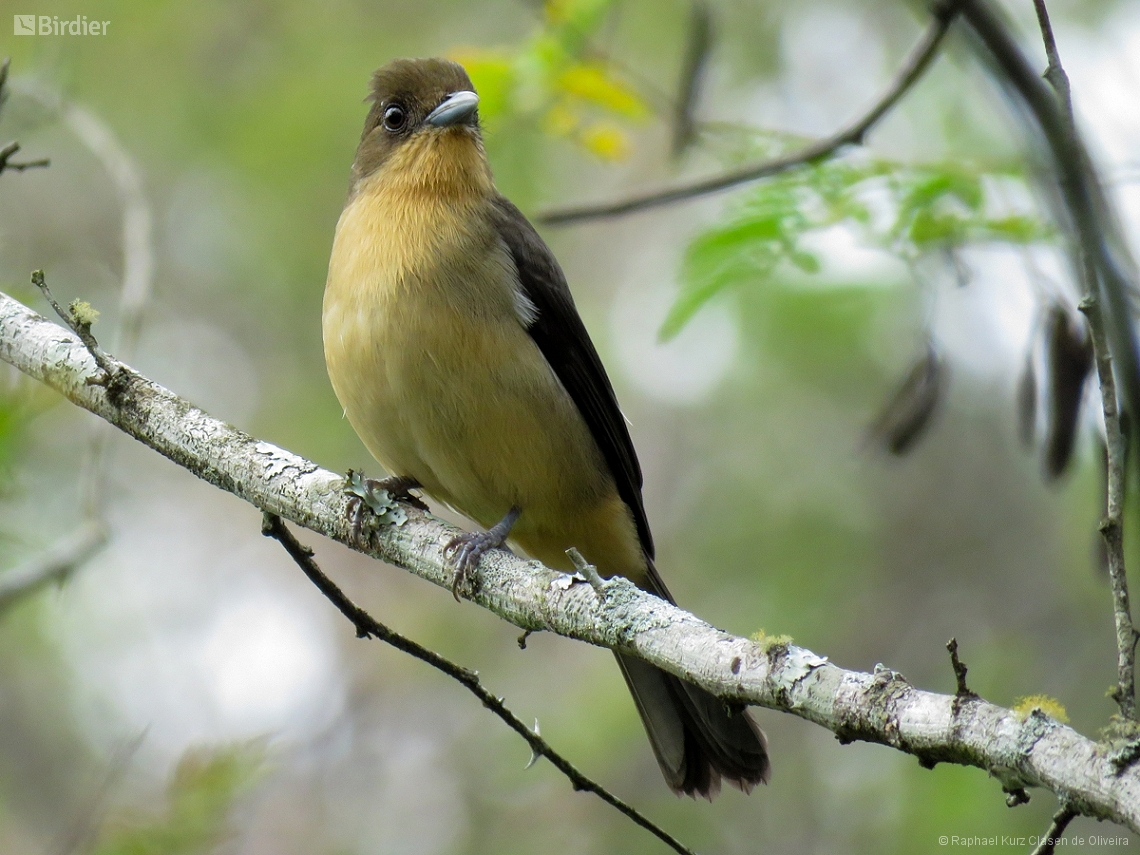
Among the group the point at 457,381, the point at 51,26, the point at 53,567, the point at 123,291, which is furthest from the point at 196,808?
the point at 51,26

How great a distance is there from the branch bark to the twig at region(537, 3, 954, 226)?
133 cm

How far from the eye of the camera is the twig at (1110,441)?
211cm

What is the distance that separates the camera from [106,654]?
940 cm

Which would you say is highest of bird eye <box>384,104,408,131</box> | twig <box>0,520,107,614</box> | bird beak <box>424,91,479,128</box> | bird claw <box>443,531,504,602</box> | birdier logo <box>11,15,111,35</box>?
birdier logo <box>11,15,111,35</box>

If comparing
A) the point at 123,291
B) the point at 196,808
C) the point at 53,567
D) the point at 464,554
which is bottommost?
the point at 196,808

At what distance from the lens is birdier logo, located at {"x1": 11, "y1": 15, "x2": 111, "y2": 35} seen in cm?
826

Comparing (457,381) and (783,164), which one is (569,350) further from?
(783,164)

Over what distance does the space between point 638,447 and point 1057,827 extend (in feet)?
30.5

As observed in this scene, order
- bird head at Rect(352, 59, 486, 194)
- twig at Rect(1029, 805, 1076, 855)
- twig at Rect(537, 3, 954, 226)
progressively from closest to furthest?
twig at Rect(1029, 805, 1076, 855)
twig at Rect(537, 3, 954, 226)
bird head at Rect(352, 59, 486, 194)

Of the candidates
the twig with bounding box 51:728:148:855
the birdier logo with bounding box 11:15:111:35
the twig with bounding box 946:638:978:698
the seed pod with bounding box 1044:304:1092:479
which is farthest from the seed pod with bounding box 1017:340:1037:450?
the birdier logo with bounding box 11:15:111:35

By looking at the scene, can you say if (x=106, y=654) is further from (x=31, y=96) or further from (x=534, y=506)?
(x=534, y=506)

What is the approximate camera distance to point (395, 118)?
547cm

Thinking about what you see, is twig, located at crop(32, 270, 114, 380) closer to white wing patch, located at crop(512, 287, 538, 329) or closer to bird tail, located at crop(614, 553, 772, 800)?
white wing patch, located at crop(512, 287, 538, 329)

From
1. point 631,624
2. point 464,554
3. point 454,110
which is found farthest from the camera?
point 454,110
